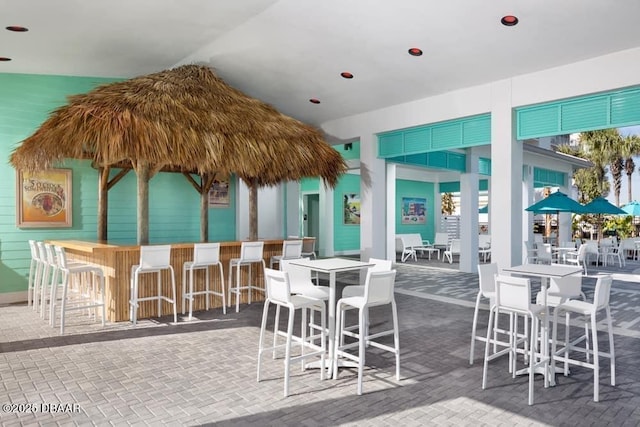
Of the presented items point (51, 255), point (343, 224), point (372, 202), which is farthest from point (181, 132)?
point (343, 224)

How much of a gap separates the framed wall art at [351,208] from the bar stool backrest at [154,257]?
10.1 metres

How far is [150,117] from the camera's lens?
6.02m

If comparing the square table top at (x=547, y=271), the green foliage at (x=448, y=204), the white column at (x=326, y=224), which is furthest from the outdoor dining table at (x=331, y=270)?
the green foliage at (x=448, y=204)

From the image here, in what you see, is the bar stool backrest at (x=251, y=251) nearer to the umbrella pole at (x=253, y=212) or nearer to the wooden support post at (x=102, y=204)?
the umbrella pole at (x=253, y=212)

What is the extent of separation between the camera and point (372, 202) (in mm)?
8430

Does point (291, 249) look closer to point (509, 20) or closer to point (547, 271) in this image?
point (547, 271)

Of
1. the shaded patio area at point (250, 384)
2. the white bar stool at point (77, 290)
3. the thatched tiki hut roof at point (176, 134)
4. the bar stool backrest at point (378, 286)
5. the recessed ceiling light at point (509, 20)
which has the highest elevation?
the recessed ceiling light at point (509, 20)

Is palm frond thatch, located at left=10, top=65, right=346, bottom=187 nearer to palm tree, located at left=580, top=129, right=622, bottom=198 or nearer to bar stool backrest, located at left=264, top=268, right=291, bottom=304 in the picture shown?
bar stool backrest, located at left=264, top=268, right=291, bottom=304

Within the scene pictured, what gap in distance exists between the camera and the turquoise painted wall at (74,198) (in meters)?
7.03

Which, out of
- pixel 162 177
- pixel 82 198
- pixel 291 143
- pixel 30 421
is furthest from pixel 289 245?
pixel 30 421

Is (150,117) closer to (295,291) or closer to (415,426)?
(295,291)

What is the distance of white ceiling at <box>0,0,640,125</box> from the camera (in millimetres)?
4898

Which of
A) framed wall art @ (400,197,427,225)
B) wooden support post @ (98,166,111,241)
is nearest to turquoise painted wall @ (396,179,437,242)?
framed wall art @ (400,197,427,225)

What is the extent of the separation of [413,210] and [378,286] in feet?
47.0
